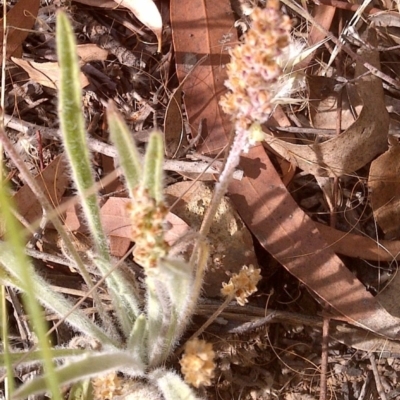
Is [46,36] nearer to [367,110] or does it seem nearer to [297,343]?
[367,110]

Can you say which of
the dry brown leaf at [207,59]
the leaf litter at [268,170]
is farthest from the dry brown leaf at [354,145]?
the dry brown leaf at [207,59]

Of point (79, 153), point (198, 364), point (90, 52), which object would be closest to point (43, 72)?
point (90, 52)

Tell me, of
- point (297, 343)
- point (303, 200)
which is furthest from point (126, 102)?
point (297, 343)

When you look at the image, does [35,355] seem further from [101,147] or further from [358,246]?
[358,246]

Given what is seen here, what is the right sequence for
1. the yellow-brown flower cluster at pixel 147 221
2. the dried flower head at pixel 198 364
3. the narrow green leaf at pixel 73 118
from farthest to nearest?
the dried flower head at pixel 198 364 → the narrow green leaf at pixel 73 118 → the yellow-brown flower cluster at pixel 147 221

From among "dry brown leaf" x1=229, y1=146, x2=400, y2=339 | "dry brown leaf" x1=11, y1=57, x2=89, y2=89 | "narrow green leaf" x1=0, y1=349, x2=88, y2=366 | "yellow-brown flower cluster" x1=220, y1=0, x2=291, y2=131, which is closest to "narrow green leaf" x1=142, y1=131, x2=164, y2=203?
"yellow-brown flower cluster" x1=220, y1=0, x2=291, y2=131

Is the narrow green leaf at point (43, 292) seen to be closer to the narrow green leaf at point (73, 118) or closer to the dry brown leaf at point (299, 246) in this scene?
the narrow green leaf at point (73, 118)

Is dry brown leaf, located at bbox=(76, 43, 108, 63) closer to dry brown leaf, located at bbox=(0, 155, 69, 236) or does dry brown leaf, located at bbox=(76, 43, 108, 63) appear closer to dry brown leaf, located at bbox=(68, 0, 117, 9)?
dry brown leaf, located at bbox=(68, 0, 117, 9)
